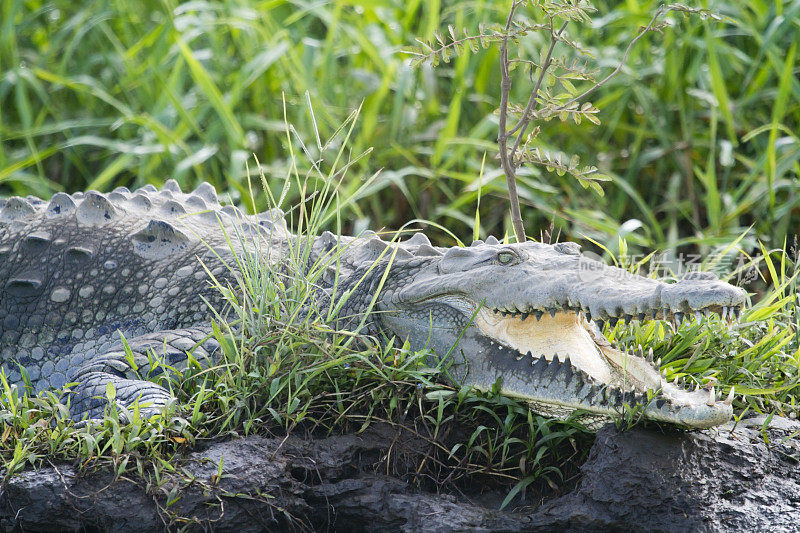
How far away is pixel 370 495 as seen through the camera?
2.47 m

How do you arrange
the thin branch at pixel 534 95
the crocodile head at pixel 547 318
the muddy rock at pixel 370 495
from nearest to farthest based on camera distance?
the muddy rock at pixel 370 495 → the crocodile head at pixel 547 318 → the thin branch at pixel 534 95

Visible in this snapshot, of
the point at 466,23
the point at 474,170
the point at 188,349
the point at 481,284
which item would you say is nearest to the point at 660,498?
the point at 481,284

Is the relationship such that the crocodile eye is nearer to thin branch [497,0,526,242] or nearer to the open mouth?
the open mouth

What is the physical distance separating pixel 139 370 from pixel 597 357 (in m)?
1.54

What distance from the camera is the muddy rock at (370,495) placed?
7.62 ft

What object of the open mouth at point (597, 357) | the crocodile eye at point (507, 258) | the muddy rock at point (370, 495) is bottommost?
the muddy rock at point (370, 495)

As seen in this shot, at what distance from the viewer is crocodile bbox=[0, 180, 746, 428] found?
2.53m

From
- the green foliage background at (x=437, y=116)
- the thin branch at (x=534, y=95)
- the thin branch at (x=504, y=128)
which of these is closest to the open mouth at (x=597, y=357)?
the thin branch at (x=504, y=128)

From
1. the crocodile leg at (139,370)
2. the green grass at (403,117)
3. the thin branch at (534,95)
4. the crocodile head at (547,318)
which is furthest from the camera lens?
the green grass at (403,117)

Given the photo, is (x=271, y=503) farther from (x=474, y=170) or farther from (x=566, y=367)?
(x=474, y=170)

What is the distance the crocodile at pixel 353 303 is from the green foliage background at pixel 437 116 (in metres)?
1.56

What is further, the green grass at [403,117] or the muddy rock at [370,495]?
the green grass at [403,117]

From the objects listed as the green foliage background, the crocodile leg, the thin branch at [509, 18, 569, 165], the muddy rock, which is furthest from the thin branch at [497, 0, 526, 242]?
the green foliage background

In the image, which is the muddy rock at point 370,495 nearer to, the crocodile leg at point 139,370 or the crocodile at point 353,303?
the crocodile at point 353,303
